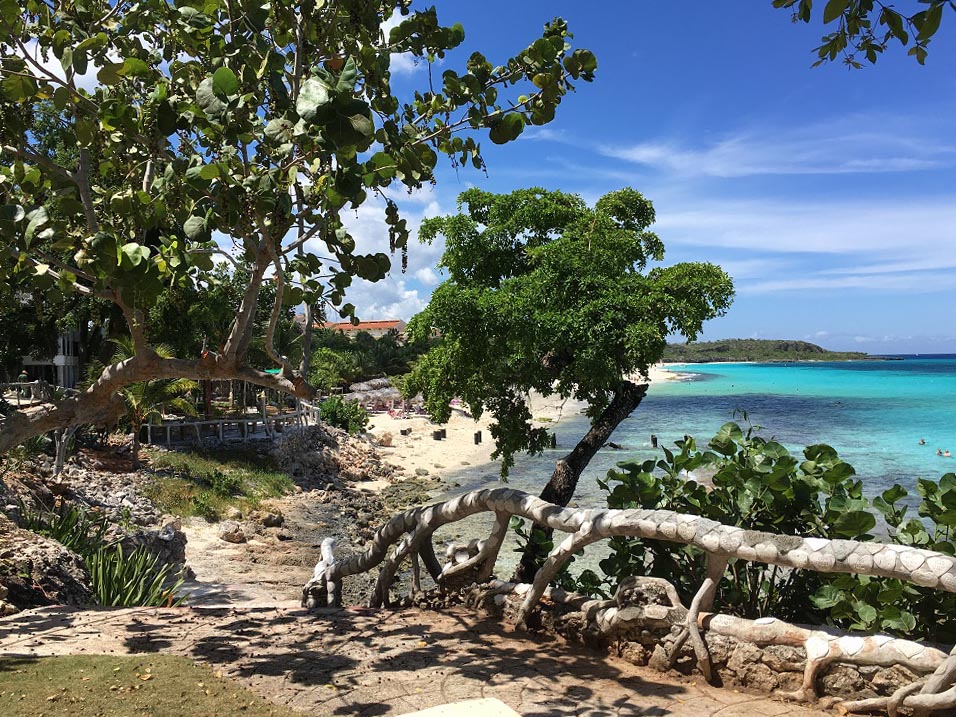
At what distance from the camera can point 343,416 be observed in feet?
116

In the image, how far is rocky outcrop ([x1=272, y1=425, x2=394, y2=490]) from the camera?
82.5ft

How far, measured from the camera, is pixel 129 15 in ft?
18.0

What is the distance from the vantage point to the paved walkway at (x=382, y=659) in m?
4.62

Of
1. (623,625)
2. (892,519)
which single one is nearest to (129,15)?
(623,625)

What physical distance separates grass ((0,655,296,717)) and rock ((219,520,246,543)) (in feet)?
40.1

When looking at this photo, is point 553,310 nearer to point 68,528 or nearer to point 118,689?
point 118,689

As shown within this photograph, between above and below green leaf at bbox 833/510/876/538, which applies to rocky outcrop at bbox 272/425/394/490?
below

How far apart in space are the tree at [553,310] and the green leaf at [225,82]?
452 centimetres

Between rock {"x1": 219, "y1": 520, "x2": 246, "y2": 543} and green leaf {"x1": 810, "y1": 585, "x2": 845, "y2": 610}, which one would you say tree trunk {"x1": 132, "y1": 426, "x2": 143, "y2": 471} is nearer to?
rock {"x1": 219, "y1": 520, "x2": 246, "y2": 543}

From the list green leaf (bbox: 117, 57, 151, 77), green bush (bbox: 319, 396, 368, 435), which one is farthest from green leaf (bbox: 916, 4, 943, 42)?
green bush (bbox: 319, 396, 368, 435)

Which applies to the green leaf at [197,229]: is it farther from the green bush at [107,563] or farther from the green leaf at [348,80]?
the green bush at [107,563]

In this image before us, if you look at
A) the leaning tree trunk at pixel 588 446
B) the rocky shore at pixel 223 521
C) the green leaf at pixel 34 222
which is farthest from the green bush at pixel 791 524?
the rocky shore at pixel 223 521

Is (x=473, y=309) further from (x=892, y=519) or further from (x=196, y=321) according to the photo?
(x=196, y=321)

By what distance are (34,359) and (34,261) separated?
31171mm
